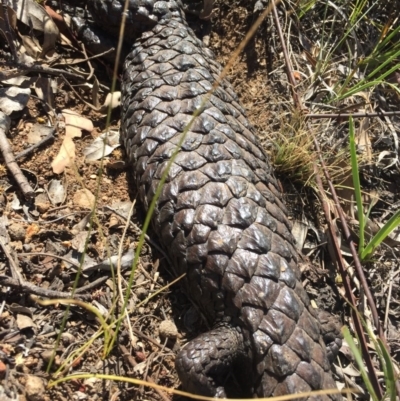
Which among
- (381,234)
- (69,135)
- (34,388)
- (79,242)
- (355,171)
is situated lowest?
(34,388)

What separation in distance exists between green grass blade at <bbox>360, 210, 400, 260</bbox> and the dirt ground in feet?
0.46

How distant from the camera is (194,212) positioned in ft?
5.61

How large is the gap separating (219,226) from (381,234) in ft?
1.97

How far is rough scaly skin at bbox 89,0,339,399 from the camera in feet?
5.19

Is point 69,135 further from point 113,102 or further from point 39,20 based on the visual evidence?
point 39,20

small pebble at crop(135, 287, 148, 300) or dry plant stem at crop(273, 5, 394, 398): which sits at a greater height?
dry plant stem at crop(273, 5, 394, 398)

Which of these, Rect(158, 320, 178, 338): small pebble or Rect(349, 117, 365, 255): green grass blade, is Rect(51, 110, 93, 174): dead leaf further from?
Rect(349, 117, 365, 255): green grass blade

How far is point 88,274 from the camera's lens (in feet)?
5.81

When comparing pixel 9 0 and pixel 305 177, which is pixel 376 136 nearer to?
pixel 305 177

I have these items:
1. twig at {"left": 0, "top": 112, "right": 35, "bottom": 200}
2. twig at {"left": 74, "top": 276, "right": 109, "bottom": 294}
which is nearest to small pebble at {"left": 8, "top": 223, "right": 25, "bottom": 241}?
twig at {"left": 0, "top": 112, "right": 35, "bottom": 200}

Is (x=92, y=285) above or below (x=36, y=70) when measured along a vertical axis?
below

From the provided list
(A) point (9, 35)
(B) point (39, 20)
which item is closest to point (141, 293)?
(A) point (9, 35)

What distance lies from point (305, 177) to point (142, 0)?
2.73 ft

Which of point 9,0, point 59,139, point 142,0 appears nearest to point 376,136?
point 142,0
